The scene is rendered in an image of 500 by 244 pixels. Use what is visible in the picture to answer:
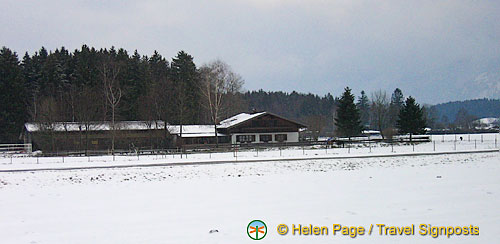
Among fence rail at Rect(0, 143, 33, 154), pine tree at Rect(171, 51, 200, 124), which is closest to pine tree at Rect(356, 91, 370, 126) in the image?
pine tree at Rect(171, 51, 200, 124)

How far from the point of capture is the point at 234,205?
50.3ft

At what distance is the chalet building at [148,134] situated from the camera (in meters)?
55.8

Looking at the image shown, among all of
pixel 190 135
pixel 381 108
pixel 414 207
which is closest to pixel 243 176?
pixel 414 207

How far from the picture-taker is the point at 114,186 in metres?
21.4

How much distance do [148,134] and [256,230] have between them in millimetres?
52989

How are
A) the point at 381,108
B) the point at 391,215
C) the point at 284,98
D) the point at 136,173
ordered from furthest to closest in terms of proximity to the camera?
the point at 284,98 → the point at 381,108 → the point at 136,173 → the point at 391,215

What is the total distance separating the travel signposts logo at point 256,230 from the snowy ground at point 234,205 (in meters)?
0.18

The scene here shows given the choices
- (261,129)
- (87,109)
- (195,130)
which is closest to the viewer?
(87,109)

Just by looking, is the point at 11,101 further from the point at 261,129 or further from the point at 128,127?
the point at 261,129

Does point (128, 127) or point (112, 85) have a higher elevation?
point (112, 85)

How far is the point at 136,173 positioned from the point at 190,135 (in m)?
37.4

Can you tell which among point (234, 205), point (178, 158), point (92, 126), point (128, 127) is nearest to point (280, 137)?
point (128, 127)

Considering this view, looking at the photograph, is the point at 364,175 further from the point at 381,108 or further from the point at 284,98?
the point at 284,98

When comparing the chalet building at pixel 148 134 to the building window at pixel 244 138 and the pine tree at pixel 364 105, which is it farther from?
the pine tree at pixel 364 105
